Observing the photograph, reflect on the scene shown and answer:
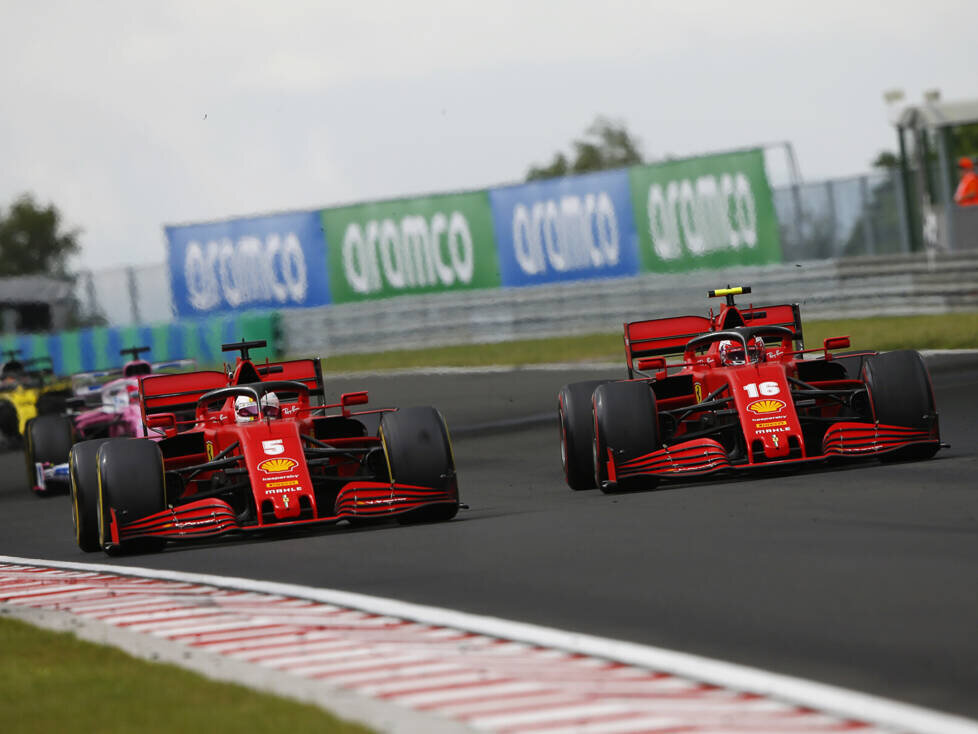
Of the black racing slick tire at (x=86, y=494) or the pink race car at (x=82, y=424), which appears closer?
the black racing slick tire at (x=86, y=494)

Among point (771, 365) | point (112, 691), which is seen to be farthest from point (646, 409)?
point (112, 691)

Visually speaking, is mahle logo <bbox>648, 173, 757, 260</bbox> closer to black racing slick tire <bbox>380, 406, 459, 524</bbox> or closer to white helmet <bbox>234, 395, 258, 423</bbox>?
white helmet <bbox>234, 395, 258, 423</bbox>

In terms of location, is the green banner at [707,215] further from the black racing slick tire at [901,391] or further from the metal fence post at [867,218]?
the black racing slick tire at [901,391]

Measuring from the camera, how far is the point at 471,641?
686 centimetres

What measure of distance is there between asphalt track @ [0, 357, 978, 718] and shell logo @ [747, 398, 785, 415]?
0.48 meters

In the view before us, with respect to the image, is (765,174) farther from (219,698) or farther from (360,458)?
(219,698)

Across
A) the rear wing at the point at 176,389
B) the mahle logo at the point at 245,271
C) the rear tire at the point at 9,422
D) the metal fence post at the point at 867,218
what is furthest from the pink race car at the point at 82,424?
the mahle logo at the point at 245,271

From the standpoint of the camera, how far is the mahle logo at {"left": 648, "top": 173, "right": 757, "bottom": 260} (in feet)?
99.9

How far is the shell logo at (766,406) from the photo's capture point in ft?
39.2

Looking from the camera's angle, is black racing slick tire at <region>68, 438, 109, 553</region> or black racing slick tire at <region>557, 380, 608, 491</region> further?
black racing slick tire at <region>557, 380, 608, 491</region>

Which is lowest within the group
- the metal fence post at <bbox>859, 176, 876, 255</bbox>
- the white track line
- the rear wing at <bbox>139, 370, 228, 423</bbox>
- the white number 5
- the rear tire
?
the white track line

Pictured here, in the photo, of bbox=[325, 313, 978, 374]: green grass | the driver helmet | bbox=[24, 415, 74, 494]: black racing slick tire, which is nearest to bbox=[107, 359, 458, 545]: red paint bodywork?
the driver helmet

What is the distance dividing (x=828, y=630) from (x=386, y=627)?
1776 millimetres

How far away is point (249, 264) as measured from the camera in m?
35.8
